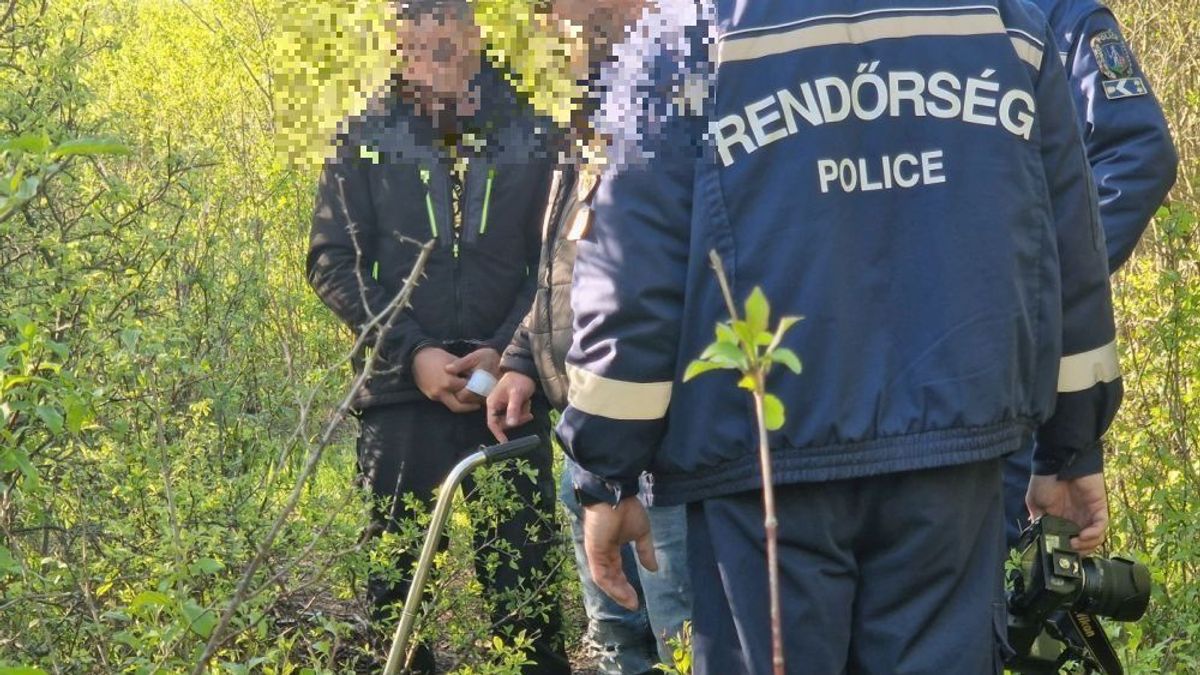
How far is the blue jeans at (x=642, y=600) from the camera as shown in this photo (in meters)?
3.86

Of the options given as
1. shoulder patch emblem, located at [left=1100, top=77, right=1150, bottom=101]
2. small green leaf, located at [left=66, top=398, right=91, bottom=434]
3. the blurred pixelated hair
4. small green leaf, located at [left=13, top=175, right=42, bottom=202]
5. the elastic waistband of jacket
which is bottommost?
the elastic waistband of jacket

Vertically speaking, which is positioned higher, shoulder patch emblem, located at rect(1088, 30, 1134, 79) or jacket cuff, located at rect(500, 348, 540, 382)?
shoulder patch emblem, located at rect(1088, 30, 1134, 79)

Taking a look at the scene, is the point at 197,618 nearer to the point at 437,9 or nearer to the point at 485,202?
the point at 437,9

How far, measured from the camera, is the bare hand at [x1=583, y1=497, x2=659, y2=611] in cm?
298

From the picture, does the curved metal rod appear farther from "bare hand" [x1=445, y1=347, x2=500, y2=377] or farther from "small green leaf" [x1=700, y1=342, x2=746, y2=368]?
"small green leaf" [x1=700, y1=342, x2=746, y2=368]

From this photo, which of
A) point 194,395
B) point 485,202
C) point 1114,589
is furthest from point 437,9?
point 1114,589

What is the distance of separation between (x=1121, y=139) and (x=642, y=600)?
1.76 metres

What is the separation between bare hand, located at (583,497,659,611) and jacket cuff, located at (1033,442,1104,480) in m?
0.81

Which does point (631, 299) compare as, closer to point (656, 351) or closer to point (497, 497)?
point (656, 351)

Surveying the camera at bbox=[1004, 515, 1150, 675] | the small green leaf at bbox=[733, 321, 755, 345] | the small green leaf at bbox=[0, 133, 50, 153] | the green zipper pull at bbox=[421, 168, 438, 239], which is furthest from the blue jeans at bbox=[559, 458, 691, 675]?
the small green leaf at bbox=[733, 321, 755, 345]

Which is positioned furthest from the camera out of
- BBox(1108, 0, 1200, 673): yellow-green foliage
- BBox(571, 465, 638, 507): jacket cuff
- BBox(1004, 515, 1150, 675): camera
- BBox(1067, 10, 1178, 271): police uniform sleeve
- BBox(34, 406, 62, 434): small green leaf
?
BBox(1108, 0, 1200, 673): yellow-green foliage

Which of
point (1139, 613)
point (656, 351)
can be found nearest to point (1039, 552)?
point (1139, 613)

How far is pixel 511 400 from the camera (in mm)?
4398

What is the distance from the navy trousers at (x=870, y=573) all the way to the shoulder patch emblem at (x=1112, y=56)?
1.56m
